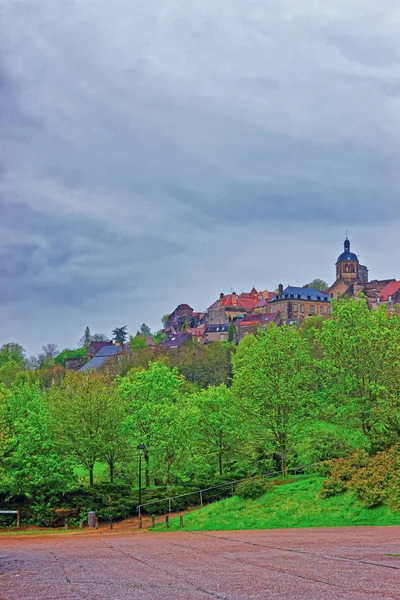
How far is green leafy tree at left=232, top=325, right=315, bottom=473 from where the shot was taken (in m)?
48.2

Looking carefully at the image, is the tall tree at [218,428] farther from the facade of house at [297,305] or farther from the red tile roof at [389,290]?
the facade of house at [297,305]

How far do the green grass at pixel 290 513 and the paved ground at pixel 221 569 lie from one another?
2.99 meters

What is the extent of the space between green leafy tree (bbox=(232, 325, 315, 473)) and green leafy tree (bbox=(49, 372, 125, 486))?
404 inches

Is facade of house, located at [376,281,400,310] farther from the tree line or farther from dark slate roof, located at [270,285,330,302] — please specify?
the tree line

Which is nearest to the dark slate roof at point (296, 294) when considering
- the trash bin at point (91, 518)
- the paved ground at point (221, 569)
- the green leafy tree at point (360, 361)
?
the green leafy tree at point (360, 361)

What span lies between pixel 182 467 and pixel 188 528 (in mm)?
15590

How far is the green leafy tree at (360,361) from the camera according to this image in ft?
151

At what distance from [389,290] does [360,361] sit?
13895 centimetres

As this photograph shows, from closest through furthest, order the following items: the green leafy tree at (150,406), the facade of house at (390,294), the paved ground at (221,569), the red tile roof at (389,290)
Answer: the paved ground at (221,569), the green leafy tree at (150,406), the facade of house at (390,294), the red tile roof at (389,290)

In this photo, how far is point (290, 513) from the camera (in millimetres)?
34000

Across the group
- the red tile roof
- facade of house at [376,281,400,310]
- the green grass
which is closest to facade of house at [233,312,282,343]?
facade of house at [376,281,400,310]

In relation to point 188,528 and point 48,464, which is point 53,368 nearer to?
point 48,464

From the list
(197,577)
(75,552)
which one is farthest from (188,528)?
(197,577)

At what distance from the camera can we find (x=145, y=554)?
23.4m
